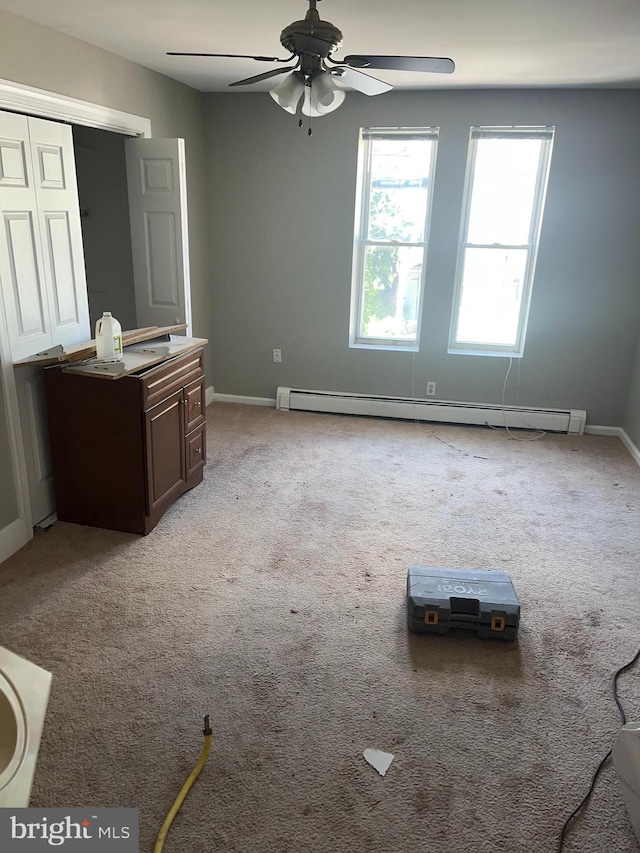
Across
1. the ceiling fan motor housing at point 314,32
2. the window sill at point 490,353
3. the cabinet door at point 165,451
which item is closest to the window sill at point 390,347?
A: the window sill at point 490,353

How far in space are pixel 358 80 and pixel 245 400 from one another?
3.21m

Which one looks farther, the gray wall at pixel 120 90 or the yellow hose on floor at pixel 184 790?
the gray wall at pixel 120 90

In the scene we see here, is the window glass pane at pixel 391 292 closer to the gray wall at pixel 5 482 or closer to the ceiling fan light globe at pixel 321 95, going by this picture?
the ceiling fan light globe at pixel 321 95

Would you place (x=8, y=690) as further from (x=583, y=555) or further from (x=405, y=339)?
(x=405, y=339)

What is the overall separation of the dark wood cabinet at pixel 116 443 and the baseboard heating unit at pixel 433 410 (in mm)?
1892

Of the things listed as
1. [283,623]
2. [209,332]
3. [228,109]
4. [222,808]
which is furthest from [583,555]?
[228,109]

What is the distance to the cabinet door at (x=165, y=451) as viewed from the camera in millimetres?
3066

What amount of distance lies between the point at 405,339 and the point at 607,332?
4.93ft

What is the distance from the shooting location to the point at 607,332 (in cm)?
460

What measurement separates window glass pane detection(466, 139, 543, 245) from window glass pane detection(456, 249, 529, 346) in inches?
4.9

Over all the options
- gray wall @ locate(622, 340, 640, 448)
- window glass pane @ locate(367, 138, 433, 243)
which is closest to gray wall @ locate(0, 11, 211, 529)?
window glass pane @ locate(367, 138, 433, 243)

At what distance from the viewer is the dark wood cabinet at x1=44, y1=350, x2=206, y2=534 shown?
2.97 m

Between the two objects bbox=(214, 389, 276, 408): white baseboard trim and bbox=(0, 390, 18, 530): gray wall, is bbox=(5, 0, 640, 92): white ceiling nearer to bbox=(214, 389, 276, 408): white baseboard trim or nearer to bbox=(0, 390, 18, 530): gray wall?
bbox=(0, 390, 18, 530): gray wall

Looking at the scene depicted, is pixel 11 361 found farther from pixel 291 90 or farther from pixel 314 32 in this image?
pixel 314 32
